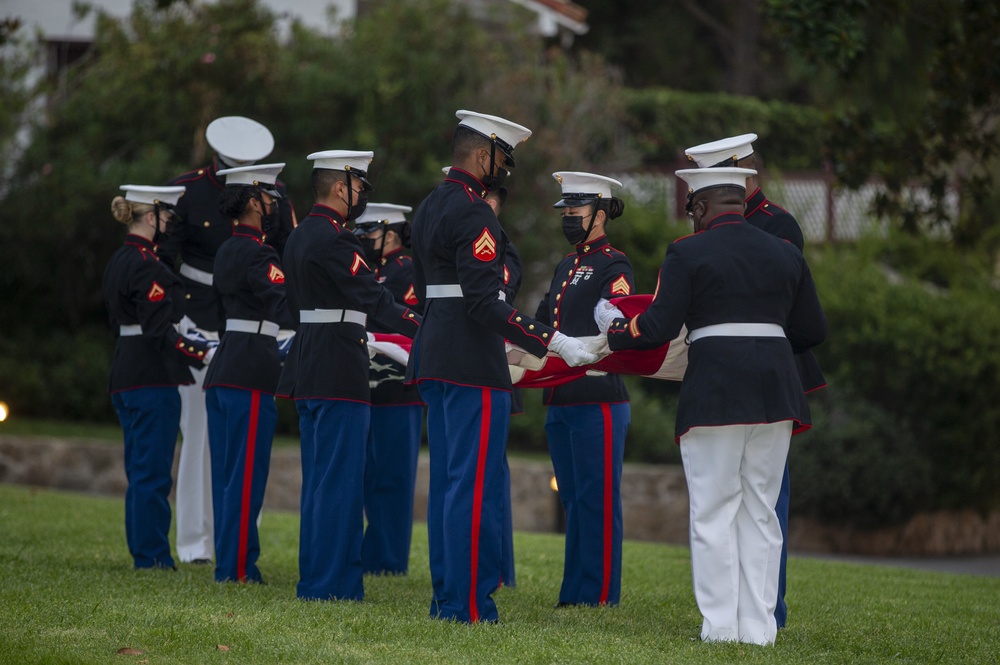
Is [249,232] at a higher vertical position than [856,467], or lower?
higher

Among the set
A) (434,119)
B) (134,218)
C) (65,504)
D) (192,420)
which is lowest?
(65,504)

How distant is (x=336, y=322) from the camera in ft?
22.2

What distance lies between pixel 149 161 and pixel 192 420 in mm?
6281

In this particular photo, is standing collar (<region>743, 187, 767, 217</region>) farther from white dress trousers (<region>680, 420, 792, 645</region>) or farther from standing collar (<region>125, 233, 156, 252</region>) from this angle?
standing collar (<region>125, 233, 156, 252</region>)

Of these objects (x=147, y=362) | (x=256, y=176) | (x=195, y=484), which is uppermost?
(x=256, y=176)

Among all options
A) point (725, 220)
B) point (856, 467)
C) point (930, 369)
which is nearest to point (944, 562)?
point (856, 467)

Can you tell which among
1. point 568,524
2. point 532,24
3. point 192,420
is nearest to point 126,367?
point 192,420

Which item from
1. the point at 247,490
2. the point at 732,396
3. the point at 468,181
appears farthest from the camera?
the point at 247,490

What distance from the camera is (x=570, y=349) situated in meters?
6.00

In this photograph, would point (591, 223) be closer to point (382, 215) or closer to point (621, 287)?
point (621, 287)

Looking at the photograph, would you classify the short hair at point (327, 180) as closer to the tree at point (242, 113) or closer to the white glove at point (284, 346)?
the white glove at point (284, 346)

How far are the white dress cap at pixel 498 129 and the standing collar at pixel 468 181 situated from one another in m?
0.18

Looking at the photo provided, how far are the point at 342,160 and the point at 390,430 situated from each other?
1898 mm

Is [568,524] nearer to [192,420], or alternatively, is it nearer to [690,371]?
[690,371]
